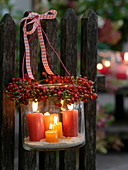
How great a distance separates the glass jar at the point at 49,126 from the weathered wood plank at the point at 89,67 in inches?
13.9

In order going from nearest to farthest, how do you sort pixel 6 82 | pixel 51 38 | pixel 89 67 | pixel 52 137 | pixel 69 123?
1. pixel 52 137
2. pixel 69 123
3. pixel 6 82
4. pixel 51 38
5. pixel 89 67

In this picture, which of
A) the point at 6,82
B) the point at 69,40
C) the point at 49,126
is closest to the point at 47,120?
the point at 49,126

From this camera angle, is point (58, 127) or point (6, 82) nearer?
point (58, 127)

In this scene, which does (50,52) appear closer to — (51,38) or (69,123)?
(51,38)

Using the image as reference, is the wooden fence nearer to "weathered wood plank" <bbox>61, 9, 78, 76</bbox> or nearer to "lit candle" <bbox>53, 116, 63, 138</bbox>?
"weathered wood plank" <bbox>61, 9, 78, 76</bbox>

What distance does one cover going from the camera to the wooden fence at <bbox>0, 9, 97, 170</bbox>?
2136 millimetres

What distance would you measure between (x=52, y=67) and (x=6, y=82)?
314 mm

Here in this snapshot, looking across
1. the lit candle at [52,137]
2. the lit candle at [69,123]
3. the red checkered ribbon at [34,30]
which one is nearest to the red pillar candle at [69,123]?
the lit candle at [69,123]

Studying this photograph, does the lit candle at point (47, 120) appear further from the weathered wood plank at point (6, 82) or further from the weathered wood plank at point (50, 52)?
the weathered wood plank at point (50, 52)

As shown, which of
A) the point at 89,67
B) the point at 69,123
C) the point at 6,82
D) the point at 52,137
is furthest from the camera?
the point at 89,67

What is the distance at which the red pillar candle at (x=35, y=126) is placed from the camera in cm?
196

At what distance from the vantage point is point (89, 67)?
2.39 m

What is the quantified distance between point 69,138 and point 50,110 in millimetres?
182

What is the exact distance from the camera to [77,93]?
2.00 m
